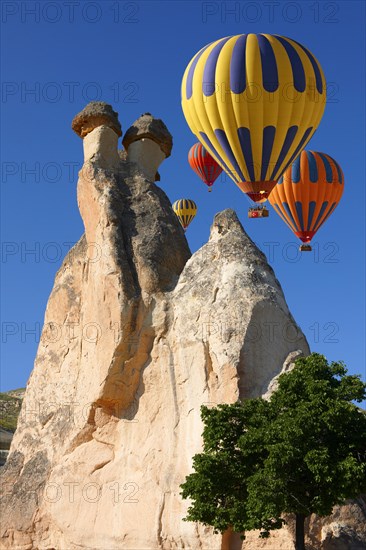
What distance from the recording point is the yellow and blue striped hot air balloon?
3123cm

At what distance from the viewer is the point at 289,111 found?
3147 centimetres

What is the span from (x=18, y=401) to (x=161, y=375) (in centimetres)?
5467

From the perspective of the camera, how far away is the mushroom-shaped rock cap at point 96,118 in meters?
30.4

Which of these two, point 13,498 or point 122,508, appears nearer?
point 122,508

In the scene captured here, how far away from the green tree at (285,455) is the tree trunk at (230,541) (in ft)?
0.76

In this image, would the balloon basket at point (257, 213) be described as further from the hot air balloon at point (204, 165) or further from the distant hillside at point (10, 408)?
the distant hillside at point (10, 408)

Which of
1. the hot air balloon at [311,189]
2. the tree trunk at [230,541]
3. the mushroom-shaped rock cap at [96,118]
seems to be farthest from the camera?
the hot air balloon at [311,189]

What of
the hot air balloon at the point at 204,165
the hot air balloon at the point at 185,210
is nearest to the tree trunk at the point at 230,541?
the hot air balloon at the point at 204,165

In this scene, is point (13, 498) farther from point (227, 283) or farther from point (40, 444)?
point (227, 283)

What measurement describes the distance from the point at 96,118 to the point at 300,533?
15.3 metres

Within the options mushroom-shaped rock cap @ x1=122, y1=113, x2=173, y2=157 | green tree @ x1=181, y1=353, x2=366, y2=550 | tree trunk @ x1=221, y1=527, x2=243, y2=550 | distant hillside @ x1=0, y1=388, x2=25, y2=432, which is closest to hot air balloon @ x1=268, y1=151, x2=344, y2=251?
mushroom-shaped rock cap @ x1=122, y1=113, x2=173, y2=157

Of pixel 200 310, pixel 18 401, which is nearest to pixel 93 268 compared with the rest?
pixel 200 310

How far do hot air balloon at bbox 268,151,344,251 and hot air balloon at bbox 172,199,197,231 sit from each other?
11.1 m

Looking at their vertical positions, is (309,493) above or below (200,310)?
below
